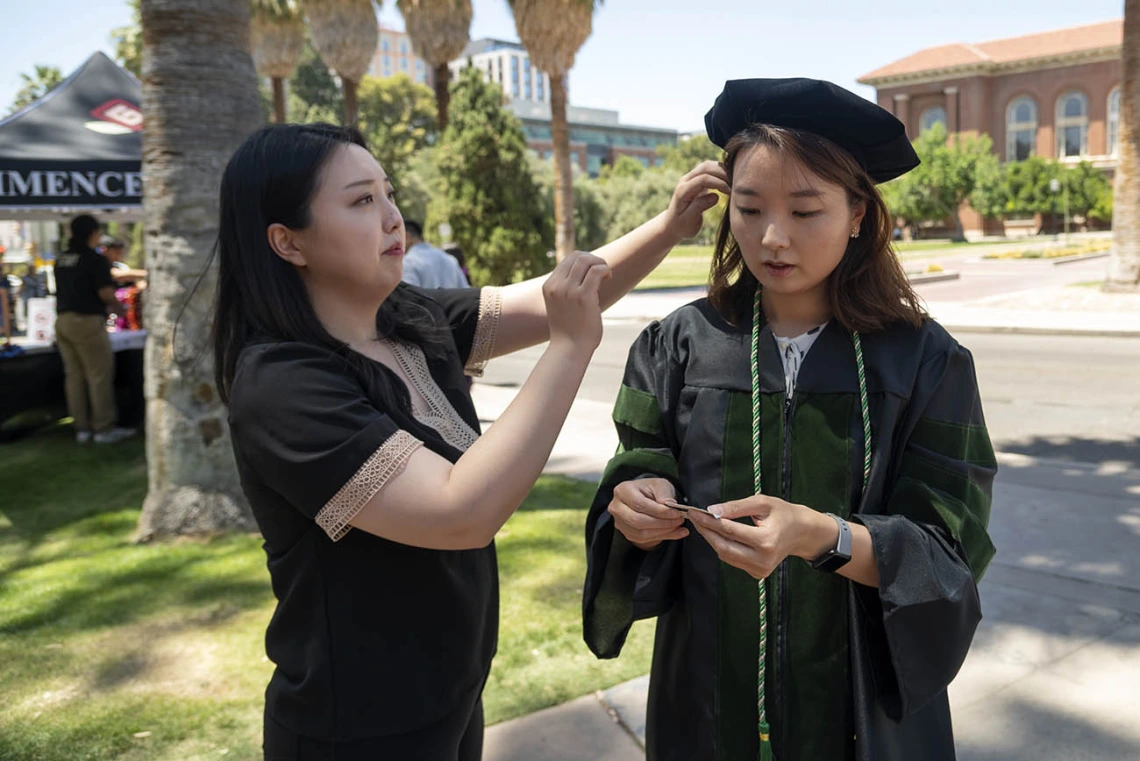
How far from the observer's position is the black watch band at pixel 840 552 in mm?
1499

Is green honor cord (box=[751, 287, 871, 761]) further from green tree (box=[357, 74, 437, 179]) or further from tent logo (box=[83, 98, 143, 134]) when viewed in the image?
green tree (box=[357, 74, 437, 179])

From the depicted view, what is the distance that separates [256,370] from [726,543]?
826mm

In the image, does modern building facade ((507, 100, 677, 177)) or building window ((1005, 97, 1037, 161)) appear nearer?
building window ((1005, 97, 1037, 161))

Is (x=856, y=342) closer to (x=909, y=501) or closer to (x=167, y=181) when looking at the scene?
(x=909, y=501)

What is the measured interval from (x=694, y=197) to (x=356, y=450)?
0.94 metres

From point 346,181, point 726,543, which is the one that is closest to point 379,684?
point 726,543

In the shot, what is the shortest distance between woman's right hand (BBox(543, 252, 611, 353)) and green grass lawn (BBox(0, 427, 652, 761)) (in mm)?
2235

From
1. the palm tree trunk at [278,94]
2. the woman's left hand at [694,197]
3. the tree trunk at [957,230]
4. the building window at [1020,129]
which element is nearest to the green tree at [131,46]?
the palm tree trunk at [278,94]

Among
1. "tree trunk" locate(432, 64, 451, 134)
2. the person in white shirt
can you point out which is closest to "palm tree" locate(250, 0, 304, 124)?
"tree trunk" locate(432, 64, 451, 134)

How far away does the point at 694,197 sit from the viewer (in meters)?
2.06

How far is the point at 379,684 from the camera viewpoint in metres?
1.72

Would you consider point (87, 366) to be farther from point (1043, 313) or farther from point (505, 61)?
point (505, 61)

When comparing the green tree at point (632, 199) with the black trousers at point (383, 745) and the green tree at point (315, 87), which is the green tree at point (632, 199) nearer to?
the green tree at point (315, 87)

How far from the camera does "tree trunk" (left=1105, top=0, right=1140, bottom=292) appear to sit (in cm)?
1405
